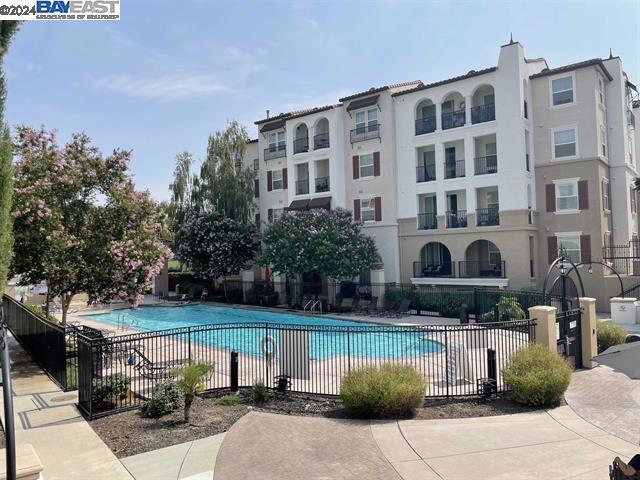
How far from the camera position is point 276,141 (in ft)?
125

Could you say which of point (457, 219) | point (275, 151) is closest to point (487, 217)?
point (457, 219)

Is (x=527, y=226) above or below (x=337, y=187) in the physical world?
below

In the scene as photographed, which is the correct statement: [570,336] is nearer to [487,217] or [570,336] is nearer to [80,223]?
[80,223]

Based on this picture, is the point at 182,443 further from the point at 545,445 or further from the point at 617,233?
the point at 617,233

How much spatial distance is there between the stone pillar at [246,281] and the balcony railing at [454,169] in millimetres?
16392

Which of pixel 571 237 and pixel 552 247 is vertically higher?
pixel 571 237

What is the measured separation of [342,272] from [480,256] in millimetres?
9286

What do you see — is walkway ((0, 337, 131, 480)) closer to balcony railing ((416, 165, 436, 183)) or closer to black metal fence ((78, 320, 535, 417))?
black metal fence ((78, 320, 535, 417))

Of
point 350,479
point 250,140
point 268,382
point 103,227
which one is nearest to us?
point 350,479

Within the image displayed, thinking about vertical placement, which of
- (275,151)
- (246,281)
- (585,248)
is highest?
(275,151)

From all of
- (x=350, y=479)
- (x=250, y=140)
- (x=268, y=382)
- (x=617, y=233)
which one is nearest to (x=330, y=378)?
(x=268, y=382)

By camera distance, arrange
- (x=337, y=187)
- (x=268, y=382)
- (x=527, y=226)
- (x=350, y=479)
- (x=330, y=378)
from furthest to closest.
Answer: (x=337, y=187) < (x=527, y=226) < (x=330, y=378) < (x=268, y=382) < (x=350, y=479)

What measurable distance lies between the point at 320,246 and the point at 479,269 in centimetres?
1027

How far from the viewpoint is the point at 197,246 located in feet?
114
